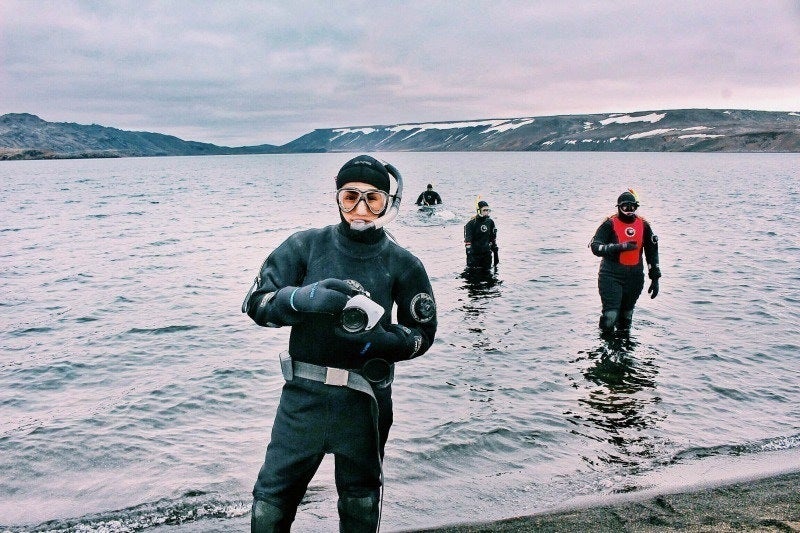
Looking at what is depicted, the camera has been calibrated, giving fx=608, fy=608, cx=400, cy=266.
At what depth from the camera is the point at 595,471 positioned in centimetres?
700

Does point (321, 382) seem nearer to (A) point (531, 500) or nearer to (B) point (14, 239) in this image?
(A) point (531, 500)

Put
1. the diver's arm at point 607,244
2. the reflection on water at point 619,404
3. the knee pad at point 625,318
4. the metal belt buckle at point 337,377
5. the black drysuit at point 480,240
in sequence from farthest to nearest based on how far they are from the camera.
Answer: the black drysuit at point 480,240 < the knee pad at point 625,318 < the diver's arm at point 607,244 < the reflection on water at point 619,404 < the metal belt buckle at point 337,377

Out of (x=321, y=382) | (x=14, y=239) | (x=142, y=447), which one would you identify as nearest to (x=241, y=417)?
(x=142, y=447)

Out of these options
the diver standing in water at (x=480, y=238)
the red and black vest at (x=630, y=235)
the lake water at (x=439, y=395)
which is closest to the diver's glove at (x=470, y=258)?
the diver standing in water at (x=480, y=238)

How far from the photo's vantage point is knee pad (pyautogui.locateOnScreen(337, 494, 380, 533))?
12.1 feet

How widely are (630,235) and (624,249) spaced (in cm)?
34

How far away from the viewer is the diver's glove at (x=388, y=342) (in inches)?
→ 137

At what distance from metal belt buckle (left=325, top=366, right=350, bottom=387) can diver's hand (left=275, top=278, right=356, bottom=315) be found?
51 centimetres

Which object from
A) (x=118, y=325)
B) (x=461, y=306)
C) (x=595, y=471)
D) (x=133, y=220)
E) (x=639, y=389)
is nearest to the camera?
(x=595, y=471)

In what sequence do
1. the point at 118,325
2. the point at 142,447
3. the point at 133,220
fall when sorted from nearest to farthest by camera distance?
the point at 142,447, the point at 118,325, the point at 133,220

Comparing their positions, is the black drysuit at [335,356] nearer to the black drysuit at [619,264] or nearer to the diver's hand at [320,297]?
the diver's hand at [320,297]

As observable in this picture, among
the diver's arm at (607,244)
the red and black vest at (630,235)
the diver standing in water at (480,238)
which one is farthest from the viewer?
the diver standing in water at (480,238)

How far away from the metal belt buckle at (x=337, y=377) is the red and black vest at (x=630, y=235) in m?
8.49

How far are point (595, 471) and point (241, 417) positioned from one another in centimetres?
506
